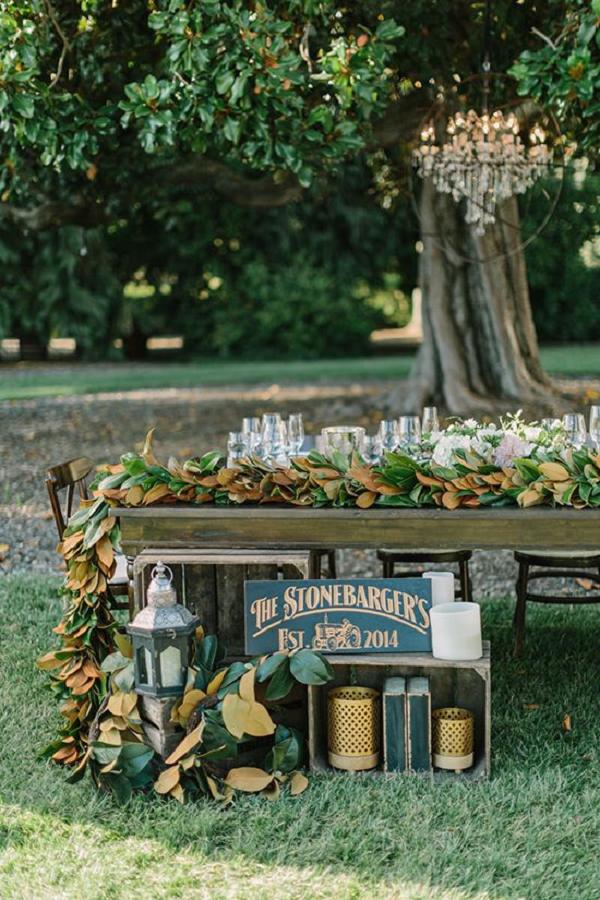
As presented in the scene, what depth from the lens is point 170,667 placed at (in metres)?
3.94

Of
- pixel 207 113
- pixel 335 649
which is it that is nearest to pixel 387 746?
pixel 335 649

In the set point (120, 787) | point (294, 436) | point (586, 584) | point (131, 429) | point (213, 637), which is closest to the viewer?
point (120, 787)

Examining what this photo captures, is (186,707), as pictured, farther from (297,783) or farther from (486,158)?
(486,158)

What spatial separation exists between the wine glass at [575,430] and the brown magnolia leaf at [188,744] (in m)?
1.74

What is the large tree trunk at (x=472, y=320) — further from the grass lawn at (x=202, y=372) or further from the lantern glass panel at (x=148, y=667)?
the lantern glass panel at (x=148, y=667)

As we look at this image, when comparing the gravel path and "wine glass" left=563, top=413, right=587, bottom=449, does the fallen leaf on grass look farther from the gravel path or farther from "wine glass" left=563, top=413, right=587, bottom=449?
"wine glass" left=563, top=413, right=587, bottom=449

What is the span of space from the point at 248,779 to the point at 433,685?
0.79 m

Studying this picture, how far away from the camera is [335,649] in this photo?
408 cm

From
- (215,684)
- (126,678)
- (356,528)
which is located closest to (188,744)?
(215,684)

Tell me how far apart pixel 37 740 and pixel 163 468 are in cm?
118

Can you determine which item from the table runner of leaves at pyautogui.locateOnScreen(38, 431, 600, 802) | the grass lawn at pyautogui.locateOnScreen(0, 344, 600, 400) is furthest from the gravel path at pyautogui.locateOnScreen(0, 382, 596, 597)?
the table runner of leaves at pyautogui.locateOnScreen(38, 431, 600, 802)

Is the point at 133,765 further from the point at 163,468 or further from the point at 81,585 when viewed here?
the point at 163,468

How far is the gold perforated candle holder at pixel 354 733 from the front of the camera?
409 centimetres

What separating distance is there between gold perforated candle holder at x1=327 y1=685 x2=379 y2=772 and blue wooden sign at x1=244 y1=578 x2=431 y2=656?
7.8 inches
